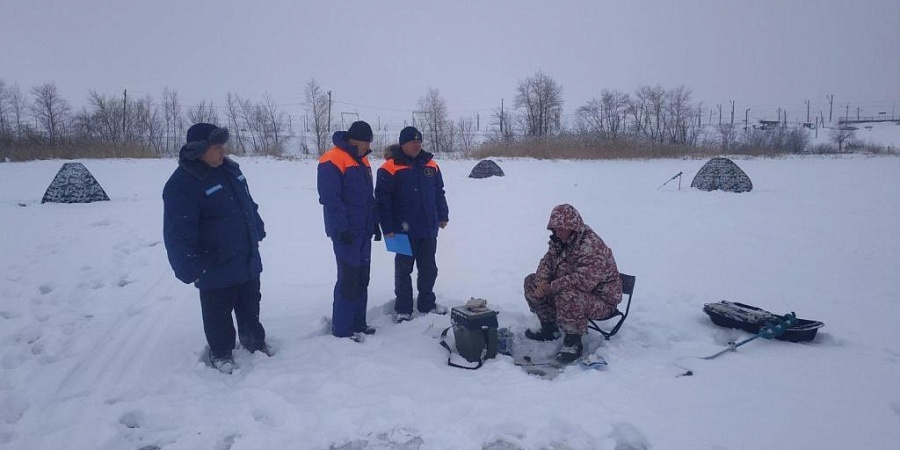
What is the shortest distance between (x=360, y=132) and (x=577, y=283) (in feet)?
6.89

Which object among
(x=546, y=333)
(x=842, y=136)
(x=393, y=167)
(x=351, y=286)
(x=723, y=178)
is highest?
(x=842, y=136)

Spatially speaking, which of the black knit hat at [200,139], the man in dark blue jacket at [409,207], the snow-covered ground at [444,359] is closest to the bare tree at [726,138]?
the snow-covered ground at [444,359]

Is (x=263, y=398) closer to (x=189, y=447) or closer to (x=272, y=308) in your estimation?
(x=189, y=447)

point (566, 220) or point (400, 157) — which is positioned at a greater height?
point (400, 157)

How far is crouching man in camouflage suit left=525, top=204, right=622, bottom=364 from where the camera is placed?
384 centimetres

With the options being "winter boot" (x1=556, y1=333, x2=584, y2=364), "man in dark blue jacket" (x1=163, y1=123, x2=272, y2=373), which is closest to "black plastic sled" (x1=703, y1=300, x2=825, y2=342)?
"winter boot" (x1=556, y1=333, x2=584, y2=364)

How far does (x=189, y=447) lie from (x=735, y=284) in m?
5.65

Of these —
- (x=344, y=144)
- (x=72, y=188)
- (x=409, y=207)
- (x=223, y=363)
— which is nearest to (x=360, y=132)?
(x=344, y=144)

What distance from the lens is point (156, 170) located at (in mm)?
18688

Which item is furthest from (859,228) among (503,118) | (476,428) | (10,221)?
(503,118)

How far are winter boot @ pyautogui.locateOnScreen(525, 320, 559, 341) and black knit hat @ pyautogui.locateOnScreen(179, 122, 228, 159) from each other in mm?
2864

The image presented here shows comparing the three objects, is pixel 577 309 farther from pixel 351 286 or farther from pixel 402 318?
pixel 351 286

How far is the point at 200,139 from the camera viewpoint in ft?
11.3

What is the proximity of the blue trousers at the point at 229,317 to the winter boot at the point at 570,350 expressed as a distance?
2.34 meters
